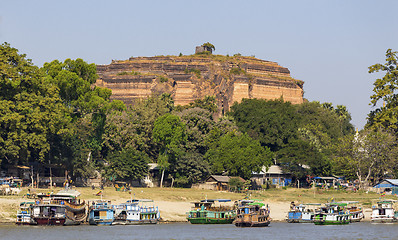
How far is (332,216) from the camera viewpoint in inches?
3187

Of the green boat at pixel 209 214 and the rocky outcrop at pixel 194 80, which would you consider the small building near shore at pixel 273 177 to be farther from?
the rocky outcrop at pixel 194 80

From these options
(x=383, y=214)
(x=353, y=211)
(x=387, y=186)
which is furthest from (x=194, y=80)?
(x=383, y=214)

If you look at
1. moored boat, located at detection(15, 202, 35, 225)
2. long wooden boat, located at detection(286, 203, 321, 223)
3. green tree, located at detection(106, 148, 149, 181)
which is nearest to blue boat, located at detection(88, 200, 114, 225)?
moored boat, located at detection(15, 202, 35, 225)

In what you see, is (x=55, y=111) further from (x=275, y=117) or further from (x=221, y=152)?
(x=275, y=117)

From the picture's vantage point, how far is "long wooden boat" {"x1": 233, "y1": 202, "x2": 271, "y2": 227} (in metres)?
75.8

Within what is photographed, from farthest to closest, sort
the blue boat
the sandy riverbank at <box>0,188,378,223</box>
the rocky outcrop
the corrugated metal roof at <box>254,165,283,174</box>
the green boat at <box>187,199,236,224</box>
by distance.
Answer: the rocky outcrop < the corrugated metal roof at <box>254,165,283,174</box> < the green boat at <box>187,199,236,224</box> < the sandy riverbank at <box>0,188,378,223</box> < the blue boat

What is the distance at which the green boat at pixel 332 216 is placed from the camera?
80875mm

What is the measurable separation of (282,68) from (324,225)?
109 m

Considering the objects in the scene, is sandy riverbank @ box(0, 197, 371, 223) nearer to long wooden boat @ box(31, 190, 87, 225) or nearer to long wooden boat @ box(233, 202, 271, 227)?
long wooden boat @ box(31, 190, 87, 225)

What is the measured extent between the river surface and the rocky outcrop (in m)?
98.7

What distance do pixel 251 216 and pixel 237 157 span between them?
96.4 ft

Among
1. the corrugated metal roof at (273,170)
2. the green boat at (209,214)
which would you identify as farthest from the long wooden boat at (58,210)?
the corrugated metal roof at (273,170)

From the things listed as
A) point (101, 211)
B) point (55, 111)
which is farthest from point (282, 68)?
point (101, 211)

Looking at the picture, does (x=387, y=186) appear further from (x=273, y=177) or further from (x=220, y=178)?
(x=220, y=178)
